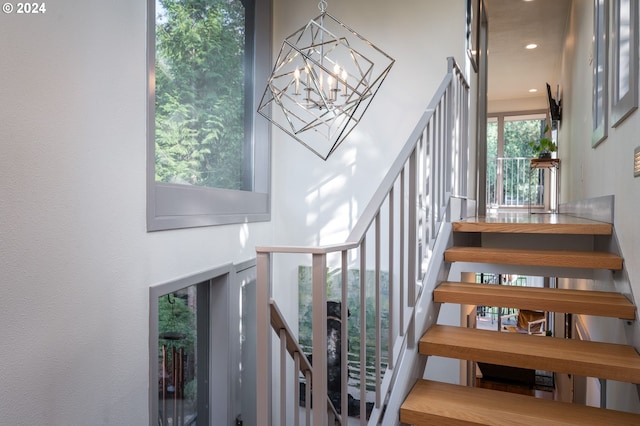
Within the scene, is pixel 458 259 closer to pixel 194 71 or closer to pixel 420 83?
pixel 420 83

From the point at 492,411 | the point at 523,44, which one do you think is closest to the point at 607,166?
the point at 492,411

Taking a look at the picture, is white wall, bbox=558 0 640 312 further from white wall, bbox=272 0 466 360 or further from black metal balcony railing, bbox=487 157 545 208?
black metal balcony railing, bbox=487 157 545 208

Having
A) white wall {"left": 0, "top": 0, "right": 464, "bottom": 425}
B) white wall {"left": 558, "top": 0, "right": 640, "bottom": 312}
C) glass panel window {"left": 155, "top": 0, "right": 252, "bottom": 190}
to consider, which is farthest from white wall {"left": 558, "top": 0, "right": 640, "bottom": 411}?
glass panel window {"left": 155, "top": 0, "right": 252, "bottom": 190}

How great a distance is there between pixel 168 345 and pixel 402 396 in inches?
56.9

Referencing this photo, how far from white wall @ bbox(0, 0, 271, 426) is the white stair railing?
0.69 meters

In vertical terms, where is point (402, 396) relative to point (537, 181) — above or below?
below

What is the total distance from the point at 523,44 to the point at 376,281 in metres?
6.11

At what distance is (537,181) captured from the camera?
29.6ft

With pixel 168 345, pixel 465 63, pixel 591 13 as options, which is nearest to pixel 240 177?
pixel 168 345

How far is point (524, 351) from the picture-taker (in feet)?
5.50

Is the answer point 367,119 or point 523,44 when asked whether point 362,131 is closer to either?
point 367,119

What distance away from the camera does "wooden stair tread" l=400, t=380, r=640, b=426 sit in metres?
1.46

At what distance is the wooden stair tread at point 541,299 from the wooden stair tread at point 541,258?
13 cm

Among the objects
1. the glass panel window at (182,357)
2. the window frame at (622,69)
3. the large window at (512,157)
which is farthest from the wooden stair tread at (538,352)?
the large window at (512,157)
